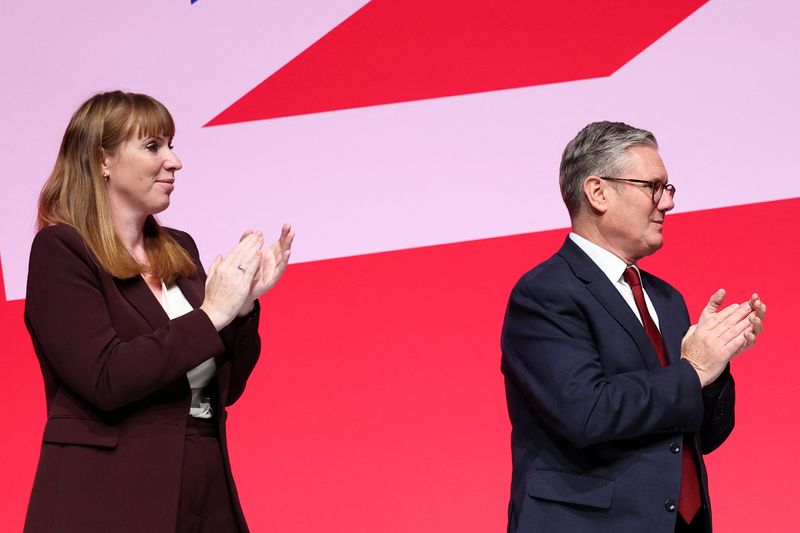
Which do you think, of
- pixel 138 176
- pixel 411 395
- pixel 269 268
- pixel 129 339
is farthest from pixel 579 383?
pixel 411 395

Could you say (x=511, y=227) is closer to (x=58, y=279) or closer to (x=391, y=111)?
(x=391, y=111)

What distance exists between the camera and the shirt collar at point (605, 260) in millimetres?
2035

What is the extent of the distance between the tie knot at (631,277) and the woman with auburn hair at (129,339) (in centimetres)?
66

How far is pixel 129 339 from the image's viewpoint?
189cm

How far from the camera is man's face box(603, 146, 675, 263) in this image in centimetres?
204

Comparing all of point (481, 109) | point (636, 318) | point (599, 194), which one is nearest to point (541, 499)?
point (636, 318)

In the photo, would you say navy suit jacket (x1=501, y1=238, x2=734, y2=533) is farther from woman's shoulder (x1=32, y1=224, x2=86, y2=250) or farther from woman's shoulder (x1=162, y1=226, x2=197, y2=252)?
woman's shoulder (x1=32, y1=224, x2=86, y2=250)

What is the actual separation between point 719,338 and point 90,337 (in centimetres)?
109

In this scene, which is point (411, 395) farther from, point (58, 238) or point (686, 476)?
point (58, 238)

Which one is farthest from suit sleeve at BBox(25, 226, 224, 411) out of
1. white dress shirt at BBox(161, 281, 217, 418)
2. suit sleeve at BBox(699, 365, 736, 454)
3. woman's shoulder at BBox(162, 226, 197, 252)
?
suit sleeve at BBox(699, 365, 736, 454)

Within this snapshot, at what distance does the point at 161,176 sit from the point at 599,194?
2.77 ft

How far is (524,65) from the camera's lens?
3.16 meters

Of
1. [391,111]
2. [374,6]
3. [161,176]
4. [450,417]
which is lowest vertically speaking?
[450,417]

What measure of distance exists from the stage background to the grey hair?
996 mm
